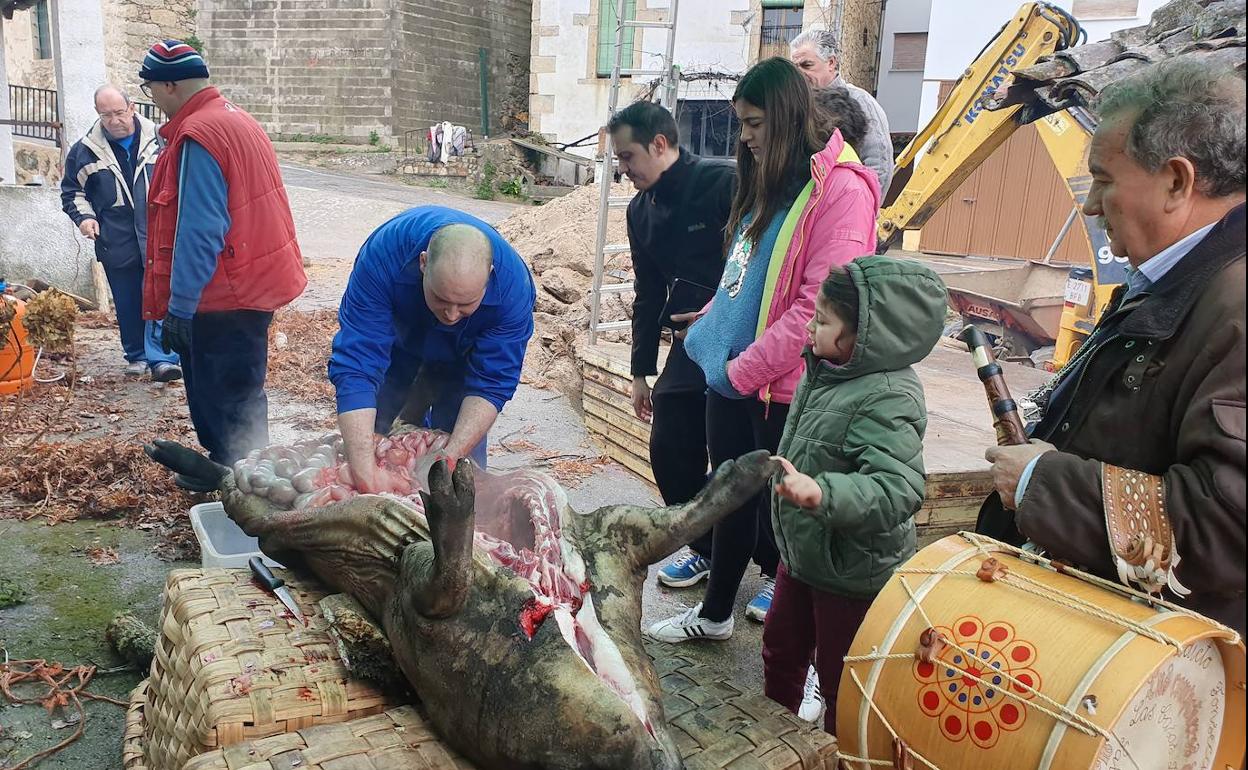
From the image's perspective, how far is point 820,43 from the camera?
193 inches

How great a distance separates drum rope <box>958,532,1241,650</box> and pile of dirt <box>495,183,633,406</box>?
495 centimetres

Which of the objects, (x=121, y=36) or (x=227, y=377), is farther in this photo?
(x=121, y=36)

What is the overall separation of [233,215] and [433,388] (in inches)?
55.2

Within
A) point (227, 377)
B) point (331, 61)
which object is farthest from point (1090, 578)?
point (331, 61)

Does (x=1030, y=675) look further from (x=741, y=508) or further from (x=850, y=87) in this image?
(x=850, y=87)

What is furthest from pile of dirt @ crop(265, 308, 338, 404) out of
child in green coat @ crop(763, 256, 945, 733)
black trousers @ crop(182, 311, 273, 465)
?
child in green coat @ crop(763, 256, 945, 733)

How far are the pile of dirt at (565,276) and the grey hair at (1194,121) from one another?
523 cm

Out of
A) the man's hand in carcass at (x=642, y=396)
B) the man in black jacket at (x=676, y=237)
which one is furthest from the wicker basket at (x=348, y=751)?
the man's hand in carcass at (x=642, y=396)

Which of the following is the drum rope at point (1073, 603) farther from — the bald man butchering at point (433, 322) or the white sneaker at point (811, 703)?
the bald man butchering at point (433, 322)

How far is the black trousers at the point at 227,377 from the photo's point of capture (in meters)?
4.25

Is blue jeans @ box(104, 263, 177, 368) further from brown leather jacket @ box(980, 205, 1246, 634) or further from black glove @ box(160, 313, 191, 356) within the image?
brown leather jacket @ box(980, 205, 1246, 634)

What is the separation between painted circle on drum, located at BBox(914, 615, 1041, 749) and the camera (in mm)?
1694

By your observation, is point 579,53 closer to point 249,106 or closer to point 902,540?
point 249,106

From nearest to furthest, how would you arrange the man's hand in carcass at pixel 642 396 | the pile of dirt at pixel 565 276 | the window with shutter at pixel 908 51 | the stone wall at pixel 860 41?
the man's hand in carcass at pixel 642 396 → the pile of dirt at pixel 565 276 → the stone wall at pixel 860 41 → the window with shutter at pixel 908 51
